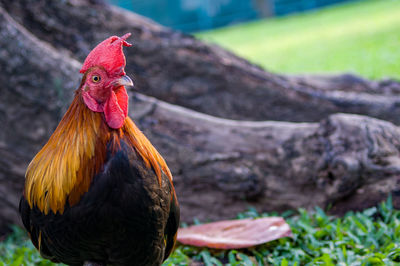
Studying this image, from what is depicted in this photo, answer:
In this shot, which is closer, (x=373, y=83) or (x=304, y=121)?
(x=304, y=121)

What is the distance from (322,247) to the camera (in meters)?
2.90

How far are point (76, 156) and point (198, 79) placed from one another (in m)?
2.92

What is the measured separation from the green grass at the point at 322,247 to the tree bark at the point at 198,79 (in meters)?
1.64

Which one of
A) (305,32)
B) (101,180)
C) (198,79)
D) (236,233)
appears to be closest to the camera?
(101,180)

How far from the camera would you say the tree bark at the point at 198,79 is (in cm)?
462

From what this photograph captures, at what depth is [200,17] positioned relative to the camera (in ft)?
77.6

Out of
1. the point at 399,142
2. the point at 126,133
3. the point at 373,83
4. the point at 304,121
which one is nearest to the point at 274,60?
the point at 373,83

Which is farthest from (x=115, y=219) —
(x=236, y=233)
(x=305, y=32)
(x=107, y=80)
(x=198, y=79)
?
(x=305, y=32)

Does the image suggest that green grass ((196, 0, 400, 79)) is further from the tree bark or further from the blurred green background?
the tree bark

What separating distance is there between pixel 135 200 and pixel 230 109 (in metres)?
2.87

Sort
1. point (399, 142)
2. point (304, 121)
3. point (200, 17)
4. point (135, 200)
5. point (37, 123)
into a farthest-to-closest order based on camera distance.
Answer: point (200, 17)
point (304, 121)
point (37, 123)
point (399, 142)
point (135, 200)

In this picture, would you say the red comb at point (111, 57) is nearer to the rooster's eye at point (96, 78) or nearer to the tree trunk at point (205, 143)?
the rooster's eye at point (96, 78)

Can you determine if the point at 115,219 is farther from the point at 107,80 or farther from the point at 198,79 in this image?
the point at 198,79

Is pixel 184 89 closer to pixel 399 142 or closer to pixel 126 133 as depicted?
pixel 399 142
